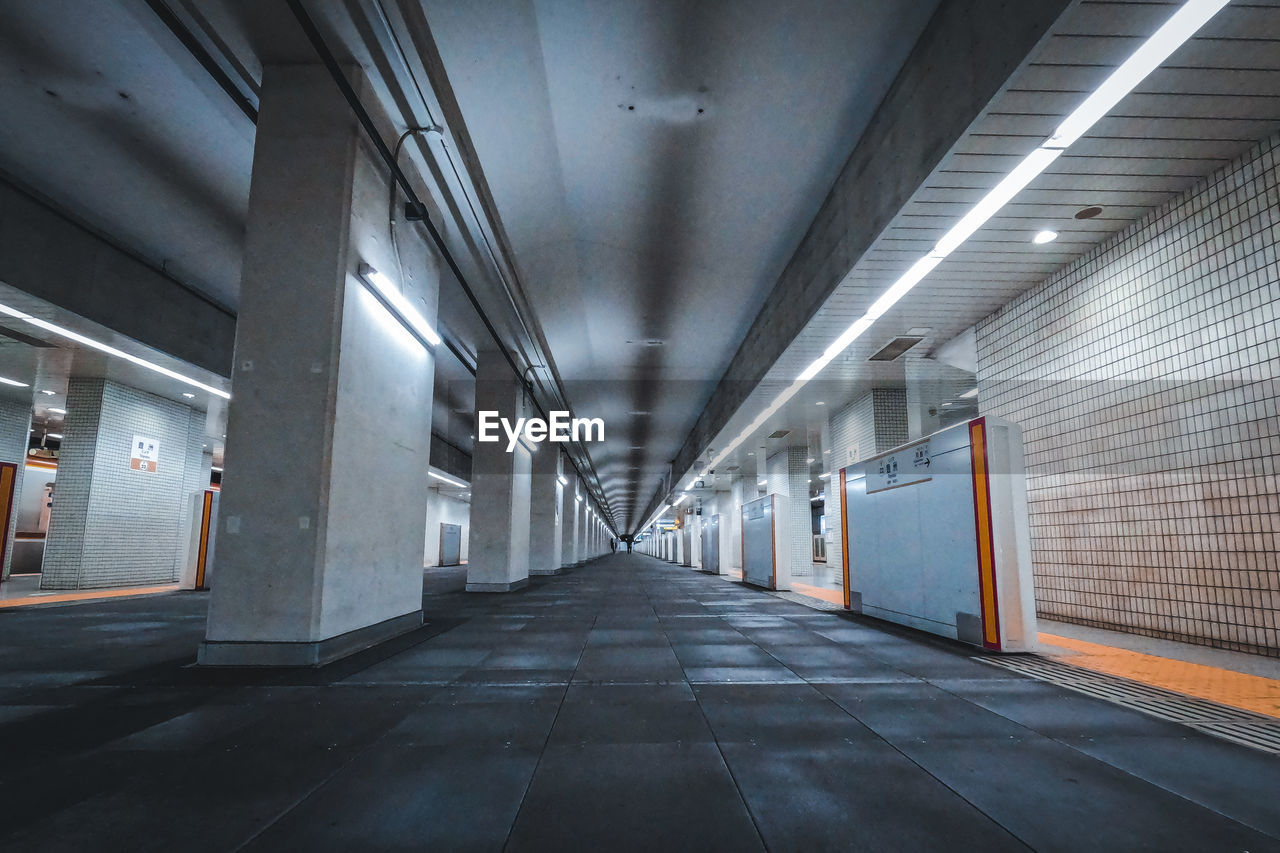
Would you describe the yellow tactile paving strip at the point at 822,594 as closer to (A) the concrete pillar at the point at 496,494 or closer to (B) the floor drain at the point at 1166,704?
(B) the floor drain at the point at 1166,704

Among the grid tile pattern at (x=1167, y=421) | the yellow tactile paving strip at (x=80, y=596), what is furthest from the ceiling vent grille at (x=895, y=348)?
the yellow tactile paving strip at (x=80, y=596)

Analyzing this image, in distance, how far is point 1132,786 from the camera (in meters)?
2.62

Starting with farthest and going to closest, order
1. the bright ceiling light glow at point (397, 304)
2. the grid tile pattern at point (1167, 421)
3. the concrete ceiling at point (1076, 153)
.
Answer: the bright ceiling light glow at point (397, 304) < the grid tile pattern at point (1167, 421) < the concrete ceiling at point (1076, 153)

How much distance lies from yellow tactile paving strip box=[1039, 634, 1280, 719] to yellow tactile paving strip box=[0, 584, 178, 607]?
A: 1364 cm

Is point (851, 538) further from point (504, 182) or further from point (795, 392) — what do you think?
point (504, 182)

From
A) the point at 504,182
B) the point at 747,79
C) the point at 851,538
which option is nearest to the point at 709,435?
the point at 851,538

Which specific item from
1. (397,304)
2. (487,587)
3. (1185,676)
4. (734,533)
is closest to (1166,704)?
(1185,676)

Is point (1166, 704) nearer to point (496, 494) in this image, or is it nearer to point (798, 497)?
point (496, 494)

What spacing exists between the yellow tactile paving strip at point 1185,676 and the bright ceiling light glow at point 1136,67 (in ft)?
13.2

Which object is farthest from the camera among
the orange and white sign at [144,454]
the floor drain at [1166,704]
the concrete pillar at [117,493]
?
the orange and white sign at [144,454]

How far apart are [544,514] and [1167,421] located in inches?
638

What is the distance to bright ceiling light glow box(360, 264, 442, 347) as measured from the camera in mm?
5730

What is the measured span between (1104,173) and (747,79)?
330 centimetres

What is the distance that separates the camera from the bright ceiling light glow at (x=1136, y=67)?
145 inches
